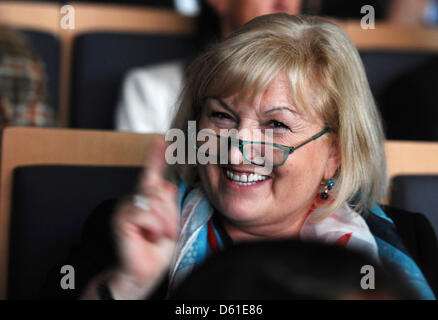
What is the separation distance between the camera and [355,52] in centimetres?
106

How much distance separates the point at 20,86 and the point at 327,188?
1.15m

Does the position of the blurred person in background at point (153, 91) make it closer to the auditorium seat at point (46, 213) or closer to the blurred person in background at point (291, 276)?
the auditorium seat at point (46, 213)

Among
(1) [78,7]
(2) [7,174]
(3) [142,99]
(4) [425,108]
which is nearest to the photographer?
(2) [7,174]

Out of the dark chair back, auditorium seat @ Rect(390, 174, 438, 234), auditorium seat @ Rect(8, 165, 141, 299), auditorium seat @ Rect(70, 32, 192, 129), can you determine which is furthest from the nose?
auditorium seat @ Rect(70, 32, 192, 129)

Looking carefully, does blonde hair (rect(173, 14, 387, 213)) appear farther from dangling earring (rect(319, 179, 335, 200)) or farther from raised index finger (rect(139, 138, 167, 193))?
raised index finger (rect(139, 138, 167, 193))

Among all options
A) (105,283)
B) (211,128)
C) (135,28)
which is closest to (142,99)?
(135,28)

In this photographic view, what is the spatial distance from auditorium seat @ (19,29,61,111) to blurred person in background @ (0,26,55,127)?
144 mm

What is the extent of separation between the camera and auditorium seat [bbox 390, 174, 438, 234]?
1.17m

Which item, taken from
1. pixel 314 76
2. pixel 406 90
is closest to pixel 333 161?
pixel 314 76

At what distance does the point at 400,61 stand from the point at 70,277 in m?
1.44

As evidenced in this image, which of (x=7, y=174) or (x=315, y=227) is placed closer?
(x=315, y=227)

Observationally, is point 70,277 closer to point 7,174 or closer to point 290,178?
point 7,174

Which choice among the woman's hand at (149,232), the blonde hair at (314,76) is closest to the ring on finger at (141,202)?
the woman's hand at (149,232)

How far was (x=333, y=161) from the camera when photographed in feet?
3.49
